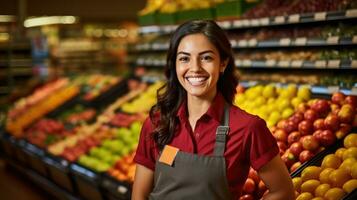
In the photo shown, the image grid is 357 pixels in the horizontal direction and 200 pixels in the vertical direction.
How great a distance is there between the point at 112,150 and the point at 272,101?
185 cm

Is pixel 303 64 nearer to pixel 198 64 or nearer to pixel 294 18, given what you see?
pixel 294 18

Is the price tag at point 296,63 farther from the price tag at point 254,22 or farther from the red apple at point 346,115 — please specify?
the red apple at point 346,115

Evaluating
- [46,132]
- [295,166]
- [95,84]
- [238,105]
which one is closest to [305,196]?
[295,166]

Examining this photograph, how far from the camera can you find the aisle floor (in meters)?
6.28

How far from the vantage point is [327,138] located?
329 centimetres

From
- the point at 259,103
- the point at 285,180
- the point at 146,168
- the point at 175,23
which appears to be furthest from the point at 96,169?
the point at 285,180

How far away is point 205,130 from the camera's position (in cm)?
234

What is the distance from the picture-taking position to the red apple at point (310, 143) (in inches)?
129

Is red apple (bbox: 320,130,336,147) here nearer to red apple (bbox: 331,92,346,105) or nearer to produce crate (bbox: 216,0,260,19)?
red apple (bbox: 331,92,346,105)

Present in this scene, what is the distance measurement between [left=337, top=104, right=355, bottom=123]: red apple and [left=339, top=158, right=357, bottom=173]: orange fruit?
0.57 meters

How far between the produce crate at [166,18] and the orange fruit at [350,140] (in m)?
3.61

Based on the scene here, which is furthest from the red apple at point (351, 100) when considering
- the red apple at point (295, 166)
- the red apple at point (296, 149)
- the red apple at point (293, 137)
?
the red apple at point (295, 166)

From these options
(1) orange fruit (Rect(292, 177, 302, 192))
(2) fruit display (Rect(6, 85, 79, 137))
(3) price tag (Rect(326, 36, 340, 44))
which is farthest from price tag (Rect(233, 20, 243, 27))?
(2) fruit display (Rect(6, 85, 79, 137))

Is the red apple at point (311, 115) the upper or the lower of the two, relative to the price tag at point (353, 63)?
lower
